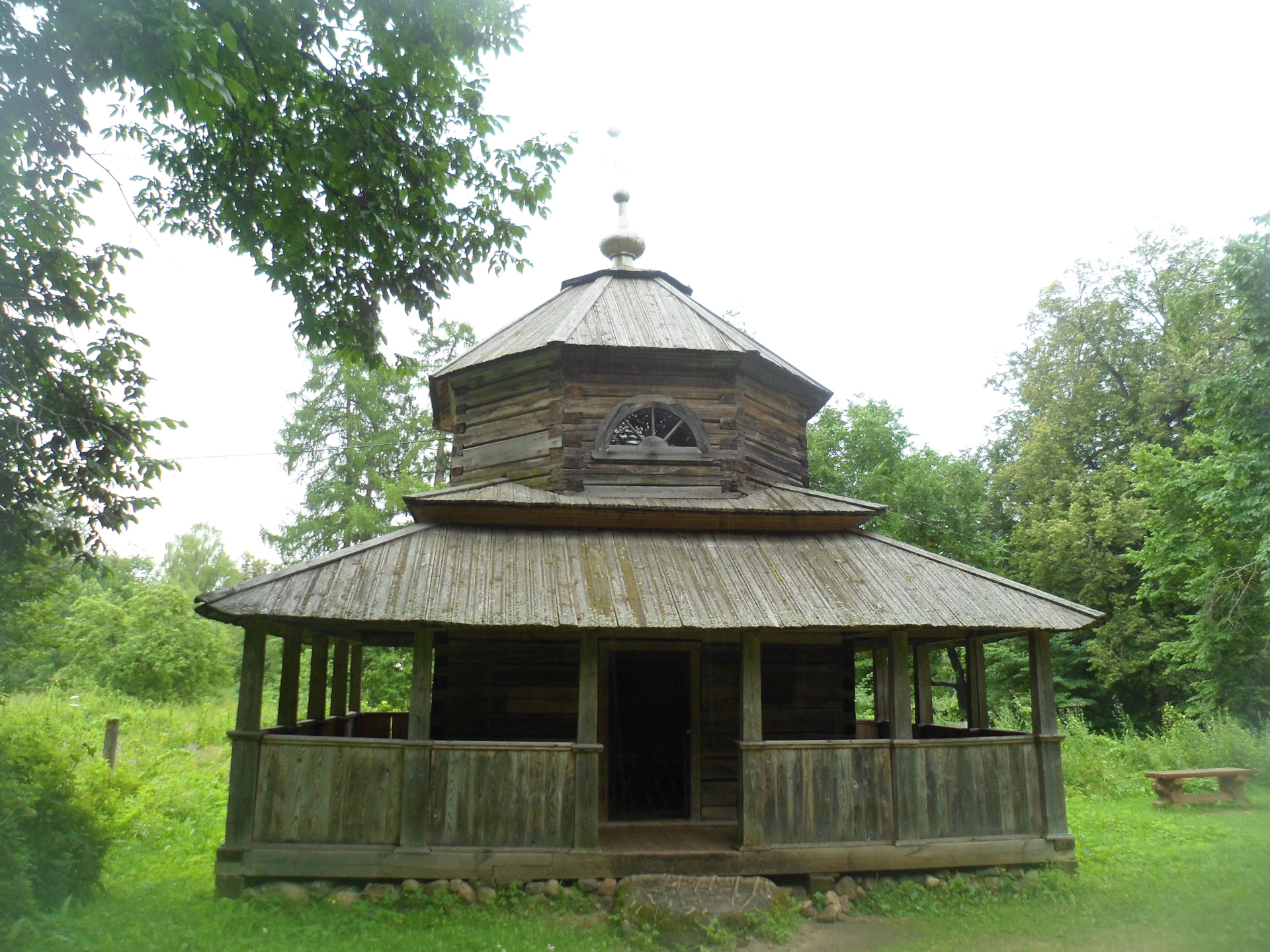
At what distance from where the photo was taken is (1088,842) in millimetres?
11242

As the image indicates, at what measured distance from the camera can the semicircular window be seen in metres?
11.2

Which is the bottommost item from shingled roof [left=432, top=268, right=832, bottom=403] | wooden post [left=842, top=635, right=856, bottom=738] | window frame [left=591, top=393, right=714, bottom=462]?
wooden post [left=842, top=635, right=856, bottom=738]

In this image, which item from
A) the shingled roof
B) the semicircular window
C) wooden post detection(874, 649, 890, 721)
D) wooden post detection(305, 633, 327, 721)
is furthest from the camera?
wooden post detection(874, 649, 890, 721)

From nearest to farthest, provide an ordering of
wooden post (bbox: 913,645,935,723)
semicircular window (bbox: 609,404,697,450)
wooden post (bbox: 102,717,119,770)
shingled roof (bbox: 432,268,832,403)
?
semicircular window (bbox: 609,404,697,450)
shingled roof (bbox: 432,268,832,403)
wooden post (bbox: 913,645,935,723)
wooden post (bbox: 102,717,119,770)

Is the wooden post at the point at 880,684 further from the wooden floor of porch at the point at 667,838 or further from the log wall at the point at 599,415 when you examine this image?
the wooden floor of porch at the point at 667,838

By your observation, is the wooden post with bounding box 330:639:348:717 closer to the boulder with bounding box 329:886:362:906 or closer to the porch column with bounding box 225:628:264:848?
the porch column with bounding box 225:628:264:848

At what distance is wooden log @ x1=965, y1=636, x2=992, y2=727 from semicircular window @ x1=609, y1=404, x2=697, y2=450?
448cm

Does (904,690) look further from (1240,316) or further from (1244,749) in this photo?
(1244,749)

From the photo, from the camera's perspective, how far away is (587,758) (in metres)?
8.61

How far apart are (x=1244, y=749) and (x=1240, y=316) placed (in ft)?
27.1

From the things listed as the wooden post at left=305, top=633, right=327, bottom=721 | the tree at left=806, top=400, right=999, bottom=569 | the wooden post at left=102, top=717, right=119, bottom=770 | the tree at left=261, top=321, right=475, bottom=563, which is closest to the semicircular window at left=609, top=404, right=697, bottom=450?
the wooden post at left=305, top=633, right=327, bottom=721

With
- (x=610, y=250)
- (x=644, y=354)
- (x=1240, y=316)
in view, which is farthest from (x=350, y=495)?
(x=1240, y=316)

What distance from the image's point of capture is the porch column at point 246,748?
8.23m

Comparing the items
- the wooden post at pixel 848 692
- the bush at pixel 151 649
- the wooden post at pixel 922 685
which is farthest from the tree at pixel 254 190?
the bush at pixel 151 649
